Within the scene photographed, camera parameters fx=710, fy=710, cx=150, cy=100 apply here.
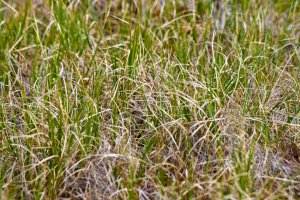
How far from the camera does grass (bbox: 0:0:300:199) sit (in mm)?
2854

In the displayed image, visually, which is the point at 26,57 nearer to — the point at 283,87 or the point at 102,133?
the point at 102,133

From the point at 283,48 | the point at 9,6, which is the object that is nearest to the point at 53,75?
the point at 9,6

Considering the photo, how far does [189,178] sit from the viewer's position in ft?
9.39

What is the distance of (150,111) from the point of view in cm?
319

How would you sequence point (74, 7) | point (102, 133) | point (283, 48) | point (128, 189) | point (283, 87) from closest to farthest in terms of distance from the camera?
point (128, 189) → point (102, 133) → point (283, 87) → point (283, 48) → point (74, 7)

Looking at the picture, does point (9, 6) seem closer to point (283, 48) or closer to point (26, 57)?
point (26, 57)

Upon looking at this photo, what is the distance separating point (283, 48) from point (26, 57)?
1.40 meters

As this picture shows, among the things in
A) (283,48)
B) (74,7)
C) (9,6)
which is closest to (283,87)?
(283,48)

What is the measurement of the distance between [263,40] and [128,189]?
1456 mm

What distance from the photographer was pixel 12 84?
3578 millimetres

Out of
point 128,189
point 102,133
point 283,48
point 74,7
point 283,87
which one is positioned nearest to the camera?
point 128,189

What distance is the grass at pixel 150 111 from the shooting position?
2854mm

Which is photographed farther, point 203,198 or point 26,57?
point 26,57

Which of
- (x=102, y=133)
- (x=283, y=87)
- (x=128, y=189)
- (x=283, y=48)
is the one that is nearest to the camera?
(x=128, y=189)
